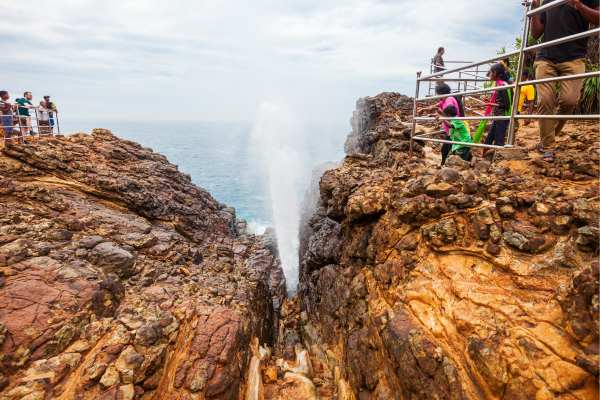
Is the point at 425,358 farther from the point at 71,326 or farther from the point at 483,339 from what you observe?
the point at 71,326

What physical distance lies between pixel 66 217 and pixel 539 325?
36.3ft

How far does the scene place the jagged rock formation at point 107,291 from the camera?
5.63m

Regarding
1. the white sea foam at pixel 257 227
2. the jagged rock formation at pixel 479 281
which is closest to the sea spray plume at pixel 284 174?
the white sea foam at pixel 257 227

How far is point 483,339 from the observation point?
385cm

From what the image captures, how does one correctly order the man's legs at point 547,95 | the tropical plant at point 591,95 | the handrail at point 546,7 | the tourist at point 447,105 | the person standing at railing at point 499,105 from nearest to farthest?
the handrail at point 546,7 < the man's legs at point 547,95 < the person standing at railing at point 499,105 < the tourist at point 447,105 < the tropical plant at point 591,95

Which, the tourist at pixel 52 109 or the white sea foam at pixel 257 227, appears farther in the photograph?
the white sea foam at pixel 257 227

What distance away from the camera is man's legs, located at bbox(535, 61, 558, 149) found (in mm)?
5148

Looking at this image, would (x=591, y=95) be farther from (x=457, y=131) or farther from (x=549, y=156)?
(x=549, y=156)

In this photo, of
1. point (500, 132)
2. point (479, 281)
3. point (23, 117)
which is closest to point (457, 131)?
point (500, 132)

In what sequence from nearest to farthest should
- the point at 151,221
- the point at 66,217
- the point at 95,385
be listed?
1. the point at 95,385
2. the point at 66,217
3. the point at 151,221

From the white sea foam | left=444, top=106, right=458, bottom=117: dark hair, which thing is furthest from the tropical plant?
the white sea foam

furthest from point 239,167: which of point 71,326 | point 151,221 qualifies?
point 71,326

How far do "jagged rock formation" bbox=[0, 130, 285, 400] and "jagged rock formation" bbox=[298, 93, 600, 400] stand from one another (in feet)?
A: 11.8

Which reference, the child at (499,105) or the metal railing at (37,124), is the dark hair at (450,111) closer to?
the child at (499,105)
